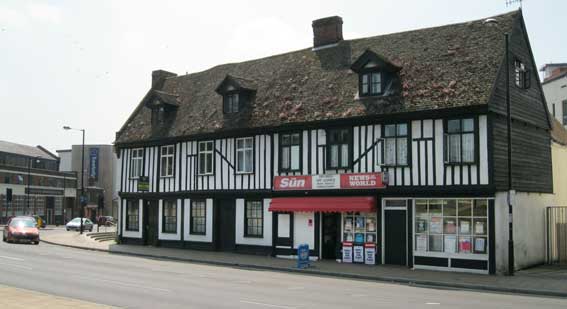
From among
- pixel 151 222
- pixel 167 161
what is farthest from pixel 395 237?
pixel 151 222

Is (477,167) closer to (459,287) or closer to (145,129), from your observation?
(459,287)

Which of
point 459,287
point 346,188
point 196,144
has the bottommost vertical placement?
point 459,287

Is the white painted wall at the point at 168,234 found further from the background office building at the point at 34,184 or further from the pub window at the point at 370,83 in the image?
the background office building at the point at 34,184

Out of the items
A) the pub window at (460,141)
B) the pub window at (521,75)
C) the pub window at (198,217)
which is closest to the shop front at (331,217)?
the pub window at (460,141)

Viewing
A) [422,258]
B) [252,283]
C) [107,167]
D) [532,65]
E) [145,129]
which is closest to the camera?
[252,283]

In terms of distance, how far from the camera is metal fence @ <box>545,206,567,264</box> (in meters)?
27.2

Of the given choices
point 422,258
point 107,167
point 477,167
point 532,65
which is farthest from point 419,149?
point 107,167

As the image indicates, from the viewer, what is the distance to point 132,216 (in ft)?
123

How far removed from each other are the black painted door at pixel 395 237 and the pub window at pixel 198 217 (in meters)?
11.0

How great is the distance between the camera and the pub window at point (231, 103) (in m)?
32.2

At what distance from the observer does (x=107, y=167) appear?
10512cm

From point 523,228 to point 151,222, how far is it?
20.6 metres

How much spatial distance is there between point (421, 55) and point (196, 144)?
12.8 meters

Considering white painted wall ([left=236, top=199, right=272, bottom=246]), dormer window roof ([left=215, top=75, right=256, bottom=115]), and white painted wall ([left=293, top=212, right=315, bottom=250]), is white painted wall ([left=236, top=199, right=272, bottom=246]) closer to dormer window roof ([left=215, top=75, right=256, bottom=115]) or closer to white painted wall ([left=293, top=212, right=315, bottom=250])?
white painted wall ([left=293, top=212, right=315, bottom=250])
